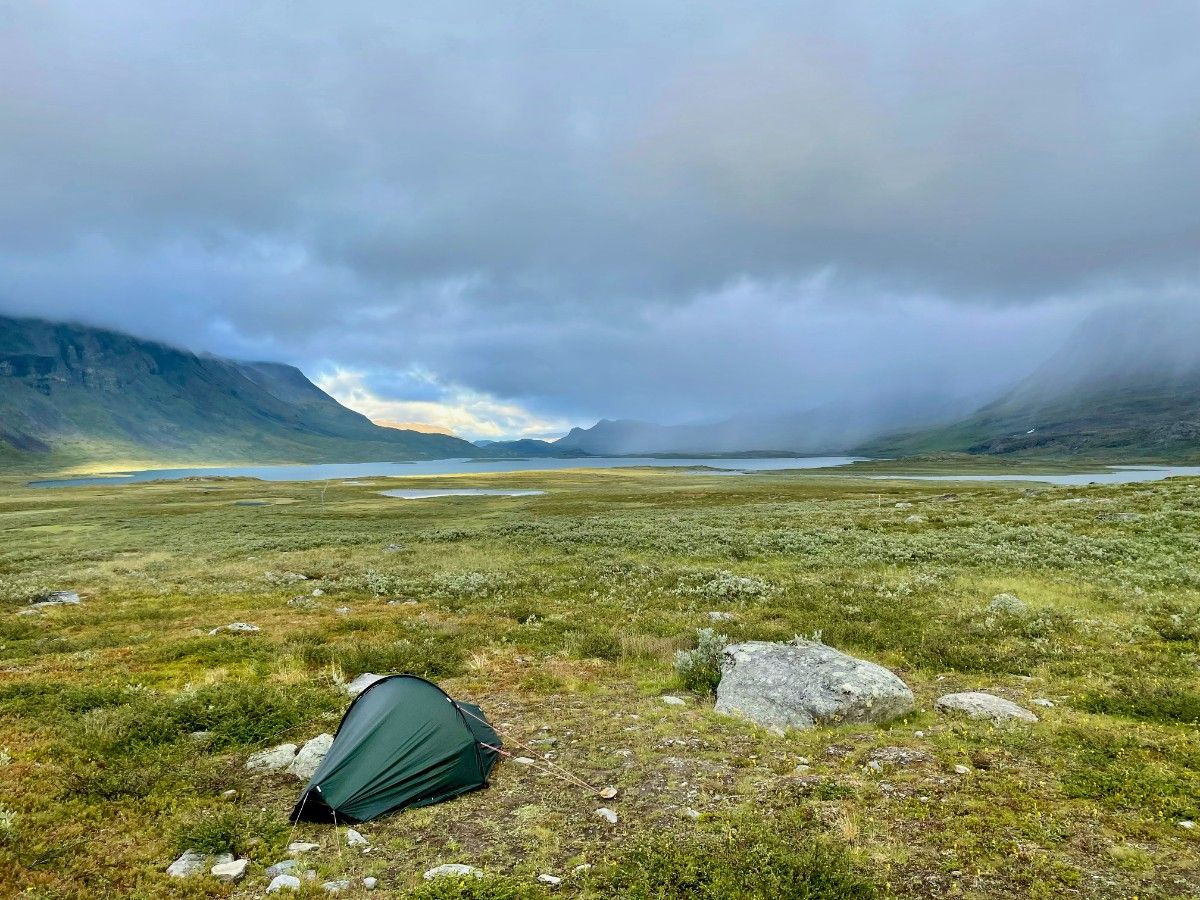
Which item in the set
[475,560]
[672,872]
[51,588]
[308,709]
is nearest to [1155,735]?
[672,872]

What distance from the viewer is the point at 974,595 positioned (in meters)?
21.0

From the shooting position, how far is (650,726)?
1173 centimetres

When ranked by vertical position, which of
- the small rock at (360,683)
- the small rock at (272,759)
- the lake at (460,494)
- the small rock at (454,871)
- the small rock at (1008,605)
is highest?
the small rock at (1008,605)

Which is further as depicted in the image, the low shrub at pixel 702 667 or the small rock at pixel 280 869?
the low shrub at pixel 702 667

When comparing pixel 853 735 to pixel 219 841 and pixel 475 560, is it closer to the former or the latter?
pixel 219 841

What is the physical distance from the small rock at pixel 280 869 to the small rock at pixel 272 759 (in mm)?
3144

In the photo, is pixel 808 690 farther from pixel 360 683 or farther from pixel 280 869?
pixel 360 683

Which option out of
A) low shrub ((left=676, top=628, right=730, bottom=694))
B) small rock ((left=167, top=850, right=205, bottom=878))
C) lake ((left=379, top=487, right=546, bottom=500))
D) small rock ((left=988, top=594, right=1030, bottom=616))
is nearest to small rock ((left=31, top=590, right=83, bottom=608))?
A: small rock ((left=167, top=850, right=205, bottom=878))

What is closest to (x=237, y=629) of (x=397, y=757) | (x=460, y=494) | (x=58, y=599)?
(x=58, y=599)

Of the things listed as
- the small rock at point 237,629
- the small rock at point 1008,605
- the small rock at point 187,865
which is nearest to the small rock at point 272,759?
the small rock at point 187,865

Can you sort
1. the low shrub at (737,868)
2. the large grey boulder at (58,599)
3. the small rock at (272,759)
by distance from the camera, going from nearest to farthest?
1. the low shrub at (737,868)
2. the small rock at (272,759)
3. the large grey boulder at (58,599)

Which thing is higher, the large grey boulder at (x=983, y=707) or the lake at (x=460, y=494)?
the large grey boulder at (x=983, y=707)

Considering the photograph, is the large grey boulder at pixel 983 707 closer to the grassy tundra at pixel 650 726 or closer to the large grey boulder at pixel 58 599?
the grassy tundra at pixel 650 726

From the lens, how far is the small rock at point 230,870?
741 centimetres
